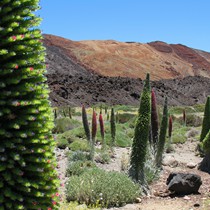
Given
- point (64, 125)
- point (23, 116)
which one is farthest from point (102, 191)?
point (64, 125)

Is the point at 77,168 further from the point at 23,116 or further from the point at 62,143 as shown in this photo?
the point at 23,116

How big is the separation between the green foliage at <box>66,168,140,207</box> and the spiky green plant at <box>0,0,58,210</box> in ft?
15.8

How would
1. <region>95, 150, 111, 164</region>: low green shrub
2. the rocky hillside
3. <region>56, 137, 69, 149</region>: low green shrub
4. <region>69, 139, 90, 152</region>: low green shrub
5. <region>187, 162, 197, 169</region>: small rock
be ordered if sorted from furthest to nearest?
the rocky hillside < <region>56, 137, 69, 149</region>: low green shrub < <region>69, 139, 90, 152</region>: low green shrub < <region>187, 162, 197, 169</region>: small rock < <region>95, 150, 111, 164</region>: low green shrub

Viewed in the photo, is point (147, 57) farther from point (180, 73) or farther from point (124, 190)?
point (124, 190)

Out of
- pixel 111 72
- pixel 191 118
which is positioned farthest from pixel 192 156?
pixel 111 72

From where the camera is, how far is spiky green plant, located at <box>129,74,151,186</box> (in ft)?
36.0

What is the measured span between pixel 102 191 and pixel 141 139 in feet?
6.92

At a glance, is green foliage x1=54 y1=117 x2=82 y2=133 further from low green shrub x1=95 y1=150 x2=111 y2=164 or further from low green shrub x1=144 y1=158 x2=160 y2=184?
low green shrub x1=144 y1=158 x2=160 y2=184

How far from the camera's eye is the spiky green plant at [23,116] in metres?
4.32

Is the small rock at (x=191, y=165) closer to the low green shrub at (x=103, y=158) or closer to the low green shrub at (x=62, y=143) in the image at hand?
the low green shrub at (x=103, y=158)

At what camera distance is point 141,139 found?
11.1m

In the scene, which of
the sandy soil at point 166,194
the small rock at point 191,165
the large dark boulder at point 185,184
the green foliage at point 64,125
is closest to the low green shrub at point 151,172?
the sandy soil at point 166,194

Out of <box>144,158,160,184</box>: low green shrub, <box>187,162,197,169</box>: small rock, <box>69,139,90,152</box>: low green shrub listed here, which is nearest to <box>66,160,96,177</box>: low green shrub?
<box>144,158,160,184</box>: low green shrub

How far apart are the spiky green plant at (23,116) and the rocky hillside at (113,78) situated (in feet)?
134
